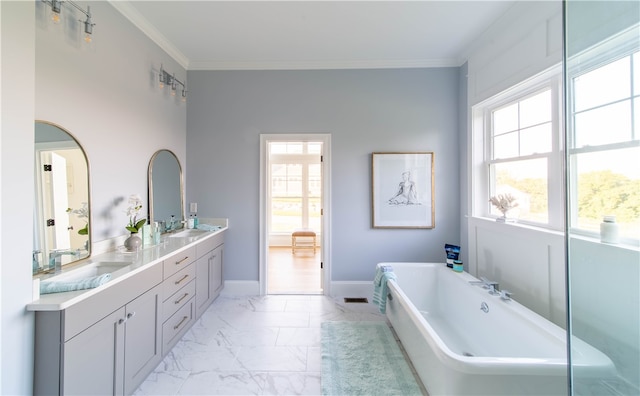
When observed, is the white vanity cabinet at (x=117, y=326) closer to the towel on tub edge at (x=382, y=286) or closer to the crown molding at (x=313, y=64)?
the towel on tub edge at (x=382, y=286)

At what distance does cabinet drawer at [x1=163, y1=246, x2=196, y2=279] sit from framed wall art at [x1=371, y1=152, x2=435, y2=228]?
81.7 inches

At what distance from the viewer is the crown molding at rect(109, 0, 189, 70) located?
6.87 ft

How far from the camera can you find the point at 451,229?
10.1ft

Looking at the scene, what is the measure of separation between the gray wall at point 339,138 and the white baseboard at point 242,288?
0.25 feet

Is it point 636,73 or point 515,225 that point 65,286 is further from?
point 515,225

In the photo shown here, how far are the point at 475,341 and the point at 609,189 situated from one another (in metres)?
1.55

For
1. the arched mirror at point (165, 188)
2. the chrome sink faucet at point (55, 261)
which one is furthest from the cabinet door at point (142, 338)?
the arched mirror at point (165, 188)

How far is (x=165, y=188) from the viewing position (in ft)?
8.91

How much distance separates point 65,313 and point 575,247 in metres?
2.32

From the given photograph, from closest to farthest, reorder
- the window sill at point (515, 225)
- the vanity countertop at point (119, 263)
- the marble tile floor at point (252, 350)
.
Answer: the vanity countertop at point (119, 263) → the marble tile floor at point (252, 350) → the window sill at point (515, 225)

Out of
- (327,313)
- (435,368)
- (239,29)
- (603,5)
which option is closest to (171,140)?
(239,29)

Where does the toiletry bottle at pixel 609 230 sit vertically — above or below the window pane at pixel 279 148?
below

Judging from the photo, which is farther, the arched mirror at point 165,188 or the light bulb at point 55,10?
the arched mirror at point 165,188

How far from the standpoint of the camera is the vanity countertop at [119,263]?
114 centimetres
